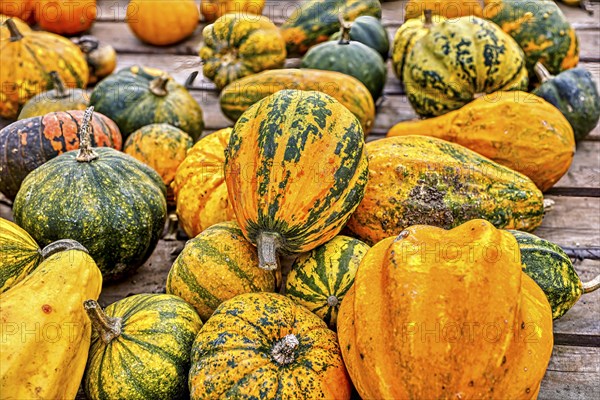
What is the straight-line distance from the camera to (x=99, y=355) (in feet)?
5.79

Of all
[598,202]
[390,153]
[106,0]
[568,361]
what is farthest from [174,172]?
[106,0]

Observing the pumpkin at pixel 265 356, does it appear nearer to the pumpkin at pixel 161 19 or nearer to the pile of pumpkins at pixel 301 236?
the pile of pumpkins at pixel 301 236

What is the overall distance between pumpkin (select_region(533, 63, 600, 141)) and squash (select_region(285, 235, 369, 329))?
1452 mm

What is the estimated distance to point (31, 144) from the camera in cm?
251

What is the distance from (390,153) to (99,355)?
3.91ft

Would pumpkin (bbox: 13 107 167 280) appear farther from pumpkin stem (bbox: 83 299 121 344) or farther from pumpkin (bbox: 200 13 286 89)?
pumpkin (bbox: 200 13 286 89)

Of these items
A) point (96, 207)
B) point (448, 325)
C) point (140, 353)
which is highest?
point (448, 325)

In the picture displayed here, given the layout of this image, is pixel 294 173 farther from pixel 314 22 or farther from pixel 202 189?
pixel 314 22

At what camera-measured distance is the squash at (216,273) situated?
6.46ft

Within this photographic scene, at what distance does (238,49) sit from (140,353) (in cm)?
211

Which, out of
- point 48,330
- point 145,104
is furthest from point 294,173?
point 145,104

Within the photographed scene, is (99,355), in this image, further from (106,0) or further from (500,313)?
(106,0)

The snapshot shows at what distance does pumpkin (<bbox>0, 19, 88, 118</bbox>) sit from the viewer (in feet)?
10.6

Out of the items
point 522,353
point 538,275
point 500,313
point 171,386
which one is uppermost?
point 500,313
